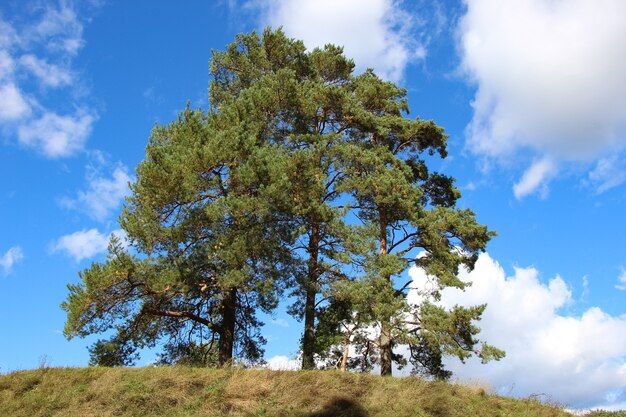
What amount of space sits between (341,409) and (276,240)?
5.89 meters

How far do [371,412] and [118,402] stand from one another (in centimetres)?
590

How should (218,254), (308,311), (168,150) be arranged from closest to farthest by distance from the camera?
(218,254) → (168,150) → (308,311)

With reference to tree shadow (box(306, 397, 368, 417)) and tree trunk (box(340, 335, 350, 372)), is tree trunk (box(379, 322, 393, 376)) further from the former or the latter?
tree shadow (box(306, 397, 368, 417))

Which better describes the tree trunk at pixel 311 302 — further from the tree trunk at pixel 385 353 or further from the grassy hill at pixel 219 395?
the grassy hill at pixel 219 395

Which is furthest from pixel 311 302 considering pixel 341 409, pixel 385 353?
pixel 341 409

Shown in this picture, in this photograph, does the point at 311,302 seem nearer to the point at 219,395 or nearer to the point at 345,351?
the point at 345,351

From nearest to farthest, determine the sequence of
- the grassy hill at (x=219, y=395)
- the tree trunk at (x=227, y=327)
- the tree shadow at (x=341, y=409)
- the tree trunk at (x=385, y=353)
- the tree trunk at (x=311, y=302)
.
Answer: the grassy hill at (x=219, y=395)
the tree shadow at (x=341, y=409)
the tree trunk at (x=227, y=327)
the tree trunk at (x=311, y=302)
the tree trunk at (x=385, y=353)

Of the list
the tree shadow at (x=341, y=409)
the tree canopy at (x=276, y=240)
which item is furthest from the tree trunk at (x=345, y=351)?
the tree shadow at (x=341, y=409)

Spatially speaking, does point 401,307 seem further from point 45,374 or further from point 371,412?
point 45,374

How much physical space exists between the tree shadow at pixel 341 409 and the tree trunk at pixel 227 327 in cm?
534

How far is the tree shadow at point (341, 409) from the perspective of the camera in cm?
1193

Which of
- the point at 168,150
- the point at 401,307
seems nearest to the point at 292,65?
the point at 168,150

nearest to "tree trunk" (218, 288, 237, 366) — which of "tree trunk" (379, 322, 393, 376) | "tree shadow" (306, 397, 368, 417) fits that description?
"tree trunk" (379, 322, 393, 376)

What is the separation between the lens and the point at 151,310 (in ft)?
53.0
